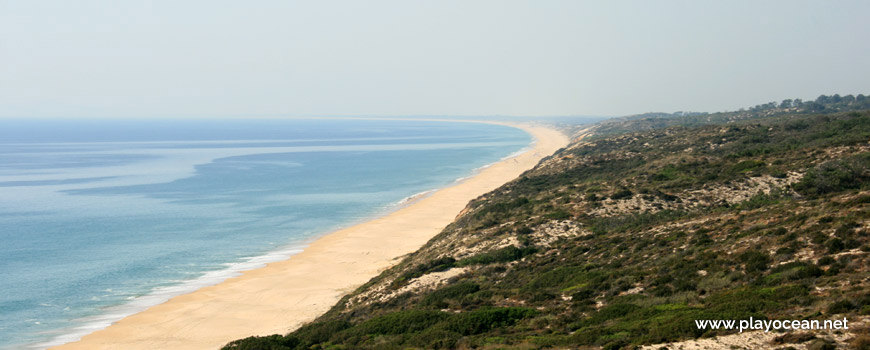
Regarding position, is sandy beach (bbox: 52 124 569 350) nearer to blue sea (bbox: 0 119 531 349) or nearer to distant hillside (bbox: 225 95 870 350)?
blue sea (bbox: 0 119 531 349)

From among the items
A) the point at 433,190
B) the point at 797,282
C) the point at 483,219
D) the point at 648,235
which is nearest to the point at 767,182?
the point at 648,235

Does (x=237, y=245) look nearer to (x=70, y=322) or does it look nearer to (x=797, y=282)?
(x=70, y=322)

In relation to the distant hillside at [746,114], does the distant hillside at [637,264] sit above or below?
below

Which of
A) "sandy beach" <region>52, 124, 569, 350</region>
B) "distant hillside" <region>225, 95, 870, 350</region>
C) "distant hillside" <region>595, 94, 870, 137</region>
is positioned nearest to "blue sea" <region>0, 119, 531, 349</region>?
"sandy beach" <region>52, 124, 569, 350</region>

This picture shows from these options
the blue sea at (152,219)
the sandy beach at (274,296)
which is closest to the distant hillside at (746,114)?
the blue sea at (152,219)

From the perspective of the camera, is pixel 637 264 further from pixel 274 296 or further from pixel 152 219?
pixel 152 219

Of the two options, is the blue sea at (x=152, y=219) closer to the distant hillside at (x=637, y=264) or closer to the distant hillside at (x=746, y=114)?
the distant hillside at (x=637, y=264)
